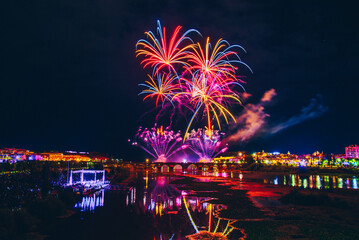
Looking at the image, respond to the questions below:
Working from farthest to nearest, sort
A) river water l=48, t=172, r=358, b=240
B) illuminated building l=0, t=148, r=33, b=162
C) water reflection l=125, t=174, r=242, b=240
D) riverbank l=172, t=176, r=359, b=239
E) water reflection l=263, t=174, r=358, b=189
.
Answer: illuminated building l=0, t=148, r=33, b=162 → water reflection l=263, t=174, r=358, b=189 → water reflection l=125, t=174, r=242, b=240 → riverbank l=172, t=176, r=359, b=239 → river water l=48, t=172, r=358, b=240

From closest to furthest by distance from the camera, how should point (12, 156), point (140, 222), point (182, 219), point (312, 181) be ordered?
point (140, 222) → point (182, 219) → point (312, 181) → point (12, 156)

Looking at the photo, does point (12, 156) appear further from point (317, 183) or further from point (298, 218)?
point (298, 218)

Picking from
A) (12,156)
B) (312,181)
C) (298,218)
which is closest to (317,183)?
(312,181)

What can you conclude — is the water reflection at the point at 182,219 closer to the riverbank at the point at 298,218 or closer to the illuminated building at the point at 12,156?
the riverbank at the point at 298,218

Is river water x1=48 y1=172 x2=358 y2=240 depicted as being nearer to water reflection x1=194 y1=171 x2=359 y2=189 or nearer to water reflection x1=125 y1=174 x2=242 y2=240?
water reflection x1=125 y1=174 x2=242 y2=240

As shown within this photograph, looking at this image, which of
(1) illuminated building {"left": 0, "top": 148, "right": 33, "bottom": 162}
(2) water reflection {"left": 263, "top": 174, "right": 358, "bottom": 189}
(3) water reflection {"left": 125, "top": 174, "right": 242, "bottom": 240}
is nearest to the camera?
(3) water reflection {"left": 125, "top": 174, "right": 242, "bottom": 240}

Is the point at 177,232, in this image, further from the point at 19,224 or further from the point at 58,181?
the point at 58,181

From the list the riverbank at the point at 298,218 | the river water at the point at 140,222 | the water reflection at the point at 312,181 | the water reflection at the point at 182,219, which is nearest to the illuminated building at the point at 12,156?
the river water at the point at 140,222

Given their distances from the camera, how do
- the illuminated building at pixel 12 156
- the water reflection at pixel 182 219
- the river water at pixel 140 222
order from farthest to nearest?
the illuminated building at pixel 12 156 < the water reflection at pixel 182 219 < the river water at pixel 140 222

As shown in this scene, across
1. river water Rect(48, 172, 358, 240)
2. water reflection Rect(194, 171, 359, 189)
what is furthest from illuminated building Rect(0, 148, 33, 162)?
water reflection Rect(194, 171, 359, 189)

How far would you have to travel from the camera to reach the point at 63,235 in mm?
13203

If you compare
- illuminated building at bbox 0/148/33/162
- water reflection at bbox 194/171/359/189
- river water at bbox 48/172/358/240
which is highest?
illuminated building at bbox 0/148/33/162

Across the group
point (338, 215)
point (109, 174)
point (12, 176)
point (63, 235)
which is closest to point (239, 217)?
point (338, 215)

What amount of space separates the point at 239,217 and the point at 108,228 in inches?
327
